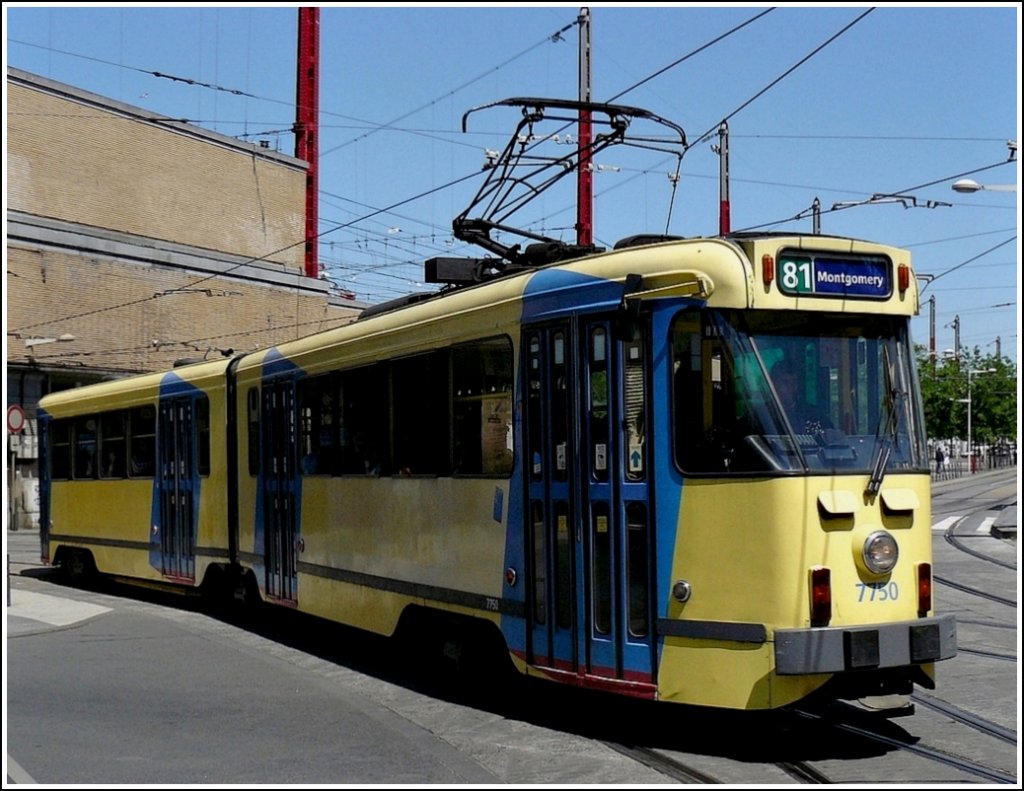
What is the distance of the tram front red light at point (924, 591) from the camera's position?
27.0ft

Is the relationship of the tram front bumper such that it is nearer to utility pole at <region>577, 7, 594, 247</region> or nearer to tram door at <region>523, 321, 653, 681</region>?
tram door at <region>523, 321, 653, 681</region>

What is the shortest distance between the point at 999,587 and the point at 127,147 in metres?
36.6

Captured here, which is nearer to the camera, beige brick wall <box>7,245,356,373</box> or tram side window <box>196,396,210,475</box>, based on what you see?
tram side window <box>196,396,210,475</box>

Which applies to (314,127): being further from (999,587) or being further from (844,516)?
(844,516)

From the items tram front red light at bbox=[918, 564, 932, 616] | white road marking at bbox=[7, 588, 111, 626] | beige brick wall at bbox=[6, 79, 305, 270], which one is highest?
beige brick wall at bbox=[6, 79, 305, 270]

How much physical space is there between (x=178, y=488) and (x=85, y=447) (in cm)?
361

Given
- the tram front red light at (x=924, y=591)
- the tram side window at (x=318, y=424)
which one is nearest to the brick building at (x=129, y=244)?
the tram side window at (x=318, y=424)

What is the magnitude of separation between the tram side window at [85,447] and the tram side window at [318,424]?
23.5 feet

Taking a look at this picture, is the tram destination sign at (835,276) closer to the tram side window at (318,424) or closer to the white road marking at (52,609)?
the tram side window at (318,424)

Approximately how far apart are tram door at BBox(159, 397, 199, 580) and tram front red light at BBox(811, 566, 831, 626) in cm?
996

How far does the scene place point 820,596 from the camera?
782cm

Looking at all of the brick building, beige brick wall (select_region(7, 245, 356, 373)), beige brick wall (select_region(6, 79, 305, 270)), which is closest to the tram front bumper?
the brick building

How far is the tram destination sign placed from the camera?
27.0 feet

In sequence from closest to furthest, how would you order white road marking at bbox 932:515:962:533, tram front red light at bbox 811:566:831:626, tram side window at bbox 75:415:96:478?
1. tram front red light at bbox 811:566:831:626
2. tram side window at bbox 75:415:96:478
3. white road marking at bbox 932:515:962:533
